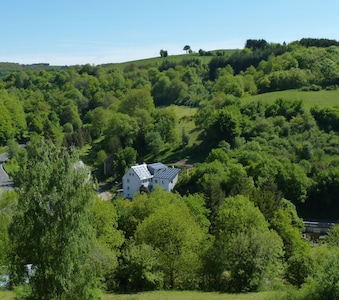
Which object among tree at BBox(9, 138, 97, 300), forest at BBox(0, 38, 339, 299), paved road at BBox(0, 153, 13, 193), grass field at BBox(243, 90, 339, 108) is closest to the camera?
tree at BBox(9, 138, 97, 300)

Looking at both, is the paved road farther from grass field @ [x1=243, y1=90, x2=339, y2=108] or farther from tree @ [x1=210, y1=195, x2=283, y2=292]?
grass field @ [x1=243, y1=90, x2=339, y2=108]

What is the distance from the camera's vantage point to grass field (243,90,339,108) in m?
71.6

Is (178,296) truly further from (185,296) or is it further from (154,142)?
(154,142)

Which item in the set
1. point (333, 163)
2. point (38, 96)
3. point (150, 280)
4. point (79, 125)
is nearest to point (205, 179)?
point (333, 163)

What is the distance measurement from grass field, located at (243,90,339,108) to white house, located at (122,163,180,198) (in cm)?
2910

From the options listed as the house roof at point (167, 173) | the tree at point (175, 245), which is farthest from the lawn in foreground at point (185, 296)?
the house roof at point (167, 173)

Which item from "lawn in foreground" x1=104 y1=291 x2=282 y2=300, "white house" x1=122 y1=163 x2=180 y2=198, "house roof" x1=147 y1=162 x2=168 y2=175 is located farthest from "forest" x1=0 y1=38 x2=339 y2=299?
"house roof" x1=147 y1=162 x2=168 y2=175

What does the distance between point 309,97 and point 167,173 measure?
35893 mm

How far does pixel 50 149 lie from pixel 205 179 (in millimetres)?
31467

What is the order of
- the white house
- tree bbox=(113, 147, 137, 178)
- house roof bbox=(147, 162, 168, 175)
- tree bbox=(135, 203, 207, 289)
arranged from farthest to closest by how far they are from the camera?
1. tree bbox=(113, 147, 137, 178)
2. house roof bbox=(147, 162, 168, 175)
3. the white house
4. tree bbox=(135, 203, 207, 289)

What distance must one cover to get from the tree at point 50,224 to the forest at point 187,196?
0.04 meters

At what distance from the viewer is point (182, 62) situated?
149m

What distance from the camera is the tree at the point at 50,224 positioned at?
14.7 meters

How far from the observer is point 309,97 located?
75875 mm
